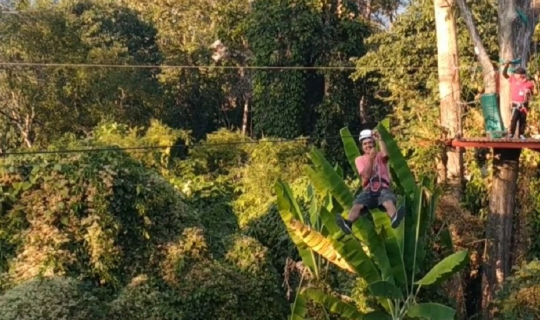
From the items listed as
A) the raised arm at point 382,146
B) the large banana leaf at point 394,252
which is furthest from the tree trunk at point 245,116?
the large banana leaf at point 394,252

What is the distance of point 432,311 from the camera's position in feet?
20.9

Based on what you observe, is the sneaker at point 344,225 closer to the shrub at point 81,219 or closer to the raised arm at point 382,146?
the raised arm at point 382,146

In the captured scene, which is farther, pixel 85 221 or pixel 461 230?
pixel 461 230

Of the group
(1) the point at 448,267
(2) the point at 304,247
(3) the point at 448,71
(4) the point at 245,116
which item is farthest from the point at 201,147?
(1) the point at 448,267

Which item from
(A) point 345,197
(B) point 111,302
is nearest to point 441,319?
(A) point 345,197

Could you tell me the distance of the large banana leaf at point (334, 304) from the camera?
682cm

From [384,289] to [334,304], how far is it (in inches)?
29.9

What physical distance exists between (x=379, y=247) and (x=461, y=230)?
288 cm

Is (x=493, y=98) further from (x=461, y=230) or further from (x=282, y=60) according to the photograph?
(x=282, y=60)

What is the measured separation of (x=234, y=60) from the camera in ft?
69.4

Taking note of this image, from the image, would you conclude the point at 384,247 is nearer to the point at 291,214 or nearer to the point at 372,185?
the point at 372,185

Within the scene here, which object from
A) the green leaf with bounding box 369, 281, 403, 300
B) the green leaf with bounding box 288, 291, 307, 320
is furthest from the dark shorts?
the green leaf with bounding box 288, 291, 307, 320

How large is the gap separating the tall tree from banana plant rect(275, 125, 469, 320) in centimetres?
196

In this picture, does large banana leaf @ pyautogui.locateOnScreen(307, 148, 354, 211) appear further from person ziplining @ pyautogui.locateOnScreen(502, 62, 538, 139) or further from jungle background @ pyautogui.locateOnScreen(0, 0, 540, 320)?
person ziplining @ pyautogui.locateOnScreen(502, 62, 538, 139)
